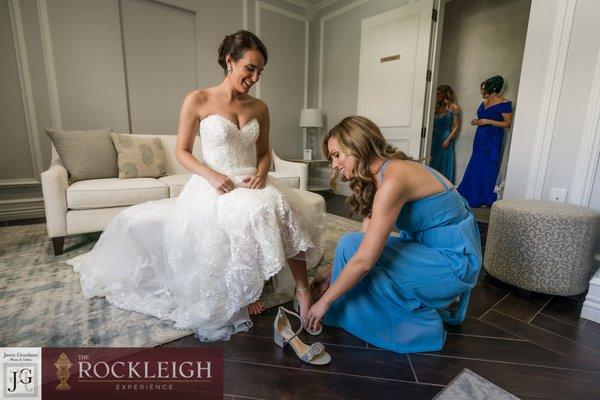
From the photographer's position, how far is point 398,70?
11.5 feet

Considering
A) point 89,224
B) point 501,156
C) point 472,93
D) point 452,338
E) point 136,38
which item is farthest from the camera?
point 472,93

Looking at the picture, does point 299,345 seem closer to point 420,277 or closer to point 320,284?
point 320,284

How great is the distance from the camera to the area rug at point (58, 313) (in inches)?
45.3

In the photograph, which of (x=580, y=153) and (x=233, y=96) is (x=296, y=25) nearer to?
(x=233, y=96)

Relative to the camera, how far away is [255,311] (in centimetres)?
138

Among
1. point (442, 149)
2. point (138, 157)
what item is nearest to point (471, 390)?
point (138, 157)

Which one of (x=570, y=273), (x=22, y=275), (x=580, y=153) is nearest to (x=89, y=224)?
(x=22, y=275)

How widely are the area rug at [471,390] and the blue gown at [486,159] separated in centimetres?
332

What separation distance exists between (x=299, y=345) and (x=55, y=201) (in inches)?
72.0

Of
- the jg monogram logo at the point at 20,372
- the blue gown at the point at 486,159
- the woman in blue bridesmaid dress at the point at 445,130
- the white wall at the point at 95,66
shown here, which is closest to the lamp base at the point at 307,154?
the white wall at the point at 95,66

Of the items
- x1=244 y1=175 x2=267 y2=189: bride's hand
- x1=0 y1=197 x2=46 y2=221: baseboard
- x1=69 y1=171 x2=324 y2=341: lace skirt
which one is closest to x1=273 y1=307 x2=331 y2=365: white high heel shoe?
x1=69 y1=171 x2=324 y2=341: lace skirt

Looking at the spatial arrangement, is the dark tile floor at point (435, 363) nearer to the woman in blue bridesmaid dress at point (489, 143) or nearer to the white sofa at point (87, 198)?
the white sofa at point (87, 198)

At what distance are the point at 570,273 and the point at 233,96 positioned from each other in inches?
74.1

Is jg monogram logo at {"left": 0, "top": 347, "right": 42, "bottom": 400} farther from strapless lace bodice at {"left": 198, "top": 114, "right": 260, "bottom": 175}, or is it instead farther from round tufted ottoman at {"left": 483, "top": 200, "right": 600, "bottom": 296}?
round tufted ottoman at {"left": 483, "top": 200, "right": 600, "bottom": 296}
